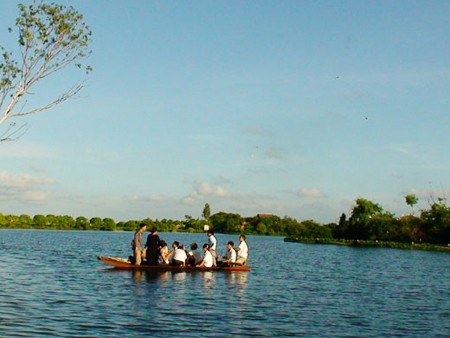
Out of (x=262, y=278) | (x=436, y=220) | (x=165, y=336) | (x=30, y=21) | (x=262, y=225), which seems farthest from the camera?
(x=262, y=225)

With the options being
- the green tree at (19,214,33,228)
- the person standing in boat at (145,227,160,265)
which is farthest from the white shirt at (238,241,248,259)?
the green tree at (19,214,33,228)

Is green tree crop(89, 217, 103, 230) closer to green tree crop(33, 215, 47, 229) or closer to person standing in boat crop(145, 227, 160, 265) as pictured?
green tree crop(33, 215, 47, 229)

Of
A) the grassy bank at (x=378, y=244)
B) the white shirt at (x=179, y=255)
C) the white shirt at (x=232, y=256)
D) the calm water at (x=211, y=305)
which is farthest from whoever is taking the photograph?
the grassy bank at (x=378, y=244)

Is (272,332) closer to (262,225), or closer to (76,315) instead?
(76,315)

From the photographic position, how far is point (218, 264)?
108 ft

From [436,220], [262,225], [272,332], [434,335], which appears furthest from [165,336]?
[262,225]

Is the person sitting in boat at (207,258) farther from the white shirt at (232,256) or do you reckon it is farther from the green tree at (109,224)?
the green tree at (109,224)

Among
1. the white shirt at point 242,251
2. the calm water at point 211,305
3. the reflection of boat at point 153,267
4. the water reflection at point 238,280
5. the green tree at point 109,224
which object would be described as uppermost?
the green tree at point 109,224

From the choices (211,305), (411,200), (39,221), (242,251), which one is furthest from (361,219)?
(39,221)

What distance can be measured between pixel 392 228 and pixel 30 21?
280ft

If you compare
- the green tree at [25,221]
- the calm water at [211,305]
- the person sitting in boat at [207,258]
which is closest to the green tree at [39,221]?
the green tree at [25,221]

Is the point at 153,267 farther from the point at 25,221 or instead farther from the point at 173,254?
the point at 25,221

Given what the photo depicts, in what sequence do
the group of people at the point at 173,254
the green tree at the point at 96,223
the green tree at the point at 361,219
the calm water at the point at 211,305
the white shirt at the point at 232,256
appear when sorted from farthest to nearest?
the green tree at the point at 96,223 < the green tree at the point at 361,219 < the white shirt at the point at 232,256 < the group of people at the point at 173,254 < the calm water at the point at 211,305

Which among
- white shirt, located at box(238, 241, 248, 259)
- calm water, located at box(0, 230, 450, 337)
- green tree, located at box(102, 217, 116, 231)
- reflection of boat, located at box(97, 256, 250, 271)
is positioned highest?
green tree, located at box(102, 217, 116, 231)
